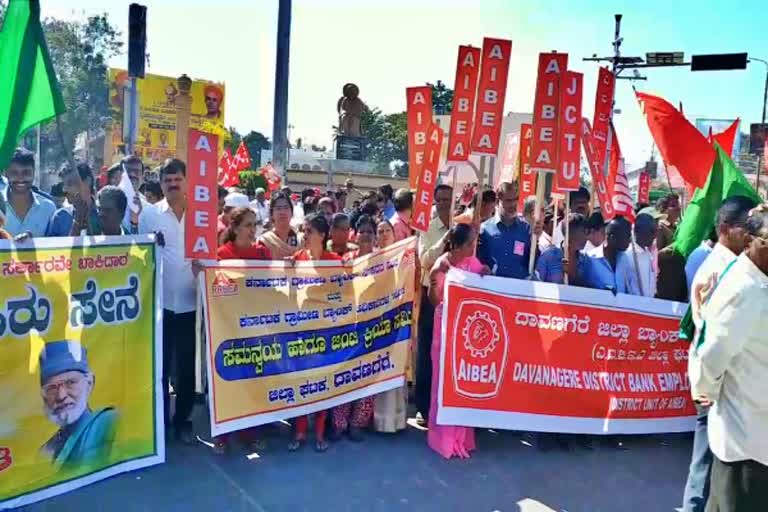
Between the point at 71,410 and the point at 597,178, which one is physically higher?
the point at 597,178

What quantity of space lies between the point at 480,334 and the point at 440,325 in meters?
0.32

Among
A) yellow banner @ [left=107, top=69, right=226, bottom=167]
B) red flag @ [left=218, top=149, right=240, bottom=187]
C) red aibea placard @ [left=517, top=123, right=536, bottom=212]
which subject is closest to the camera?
red aibea placard @ [left=517, top=123, right=536, bottom=212]

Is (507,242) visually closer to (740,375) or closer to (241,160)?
(740,375)

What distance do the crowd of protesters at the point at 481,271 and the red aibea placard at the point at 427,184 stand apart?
261 millimetres

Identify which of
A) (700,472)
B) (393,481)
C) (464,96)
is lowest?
(393,481)

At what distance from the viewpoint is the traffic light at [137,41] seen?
8070mm

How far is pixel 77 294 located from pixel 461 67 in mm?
3675

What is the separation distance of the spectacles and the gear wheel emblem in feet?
8.11

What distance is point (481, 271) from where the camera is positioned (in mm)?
4801

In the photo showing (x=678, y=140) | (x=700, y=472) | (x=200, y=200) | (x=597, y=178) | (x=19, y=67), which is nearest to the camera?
(x=19, y=67)

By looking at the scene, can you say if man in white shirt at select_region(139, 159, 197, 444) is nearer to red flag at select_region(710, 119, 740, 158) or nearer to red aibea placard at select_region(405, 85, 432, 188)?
red aibea placard at select_region(405, 85, 432, 188)

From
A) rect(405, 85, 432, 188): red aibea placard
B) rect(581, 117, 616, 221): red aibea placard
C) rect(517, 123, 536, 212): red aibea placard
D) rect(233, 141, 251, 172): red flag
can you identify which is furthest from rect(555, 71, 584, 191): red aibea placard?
rect(233, 141, 251, 172): red flag

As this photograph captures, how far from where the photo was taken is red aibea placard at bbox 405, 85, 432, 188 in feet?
20.9

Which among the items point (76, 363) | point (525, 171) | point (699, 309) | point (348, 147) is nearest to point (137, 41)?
point (525, 171)
